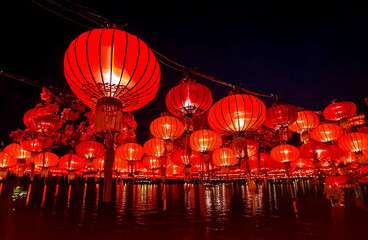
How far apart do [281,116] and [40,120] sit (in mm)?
5393

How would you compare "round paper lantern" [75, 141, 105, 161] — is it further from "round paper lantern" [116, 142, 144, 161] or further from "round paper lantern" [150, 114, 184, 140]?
"round paper lantern" [150, 114, 184, 140]

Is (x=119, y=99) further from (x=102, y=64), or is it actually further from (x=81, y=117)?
(x=81, y=117)

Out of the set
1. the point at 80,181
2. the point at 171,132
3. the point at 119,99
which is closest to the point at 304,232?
the point at 171,132

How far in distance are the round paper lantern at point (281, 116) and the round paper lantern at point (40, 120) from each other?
508 cm

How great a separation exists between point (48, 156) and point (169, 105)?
6214 millimetres

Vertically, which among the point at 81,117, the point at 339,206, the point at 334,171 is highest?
the point at 81,117

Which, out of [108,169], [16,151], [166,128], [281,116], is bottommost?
[108,169]

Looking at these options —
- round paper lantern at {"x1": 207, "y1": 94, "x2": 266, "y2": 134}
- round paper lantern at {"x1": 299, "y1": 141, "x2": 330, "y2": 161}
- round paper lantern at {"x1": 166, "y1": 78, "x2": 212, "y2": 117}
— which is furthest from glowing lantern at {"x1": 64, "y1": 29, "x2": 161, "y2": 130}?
round paper lantern at {"x1": 299, "y1": 141, "x2": 330, "y2": 161}

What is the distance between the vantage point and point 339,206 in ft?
23.2

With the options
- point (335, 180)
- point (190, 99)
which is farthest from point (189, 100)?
point (335, 180)

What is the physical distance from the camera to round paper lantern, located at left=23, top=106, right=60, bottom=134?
489 cm

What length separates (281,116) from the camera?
13.5 ft

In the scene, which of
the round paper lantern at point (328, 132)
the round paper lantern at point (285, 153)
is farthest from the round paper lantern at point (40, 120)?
the round paper lantern at point (328, 132)

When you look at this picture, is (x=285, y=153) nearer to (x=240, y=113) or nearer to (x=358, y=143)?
(x=358, y=143)
